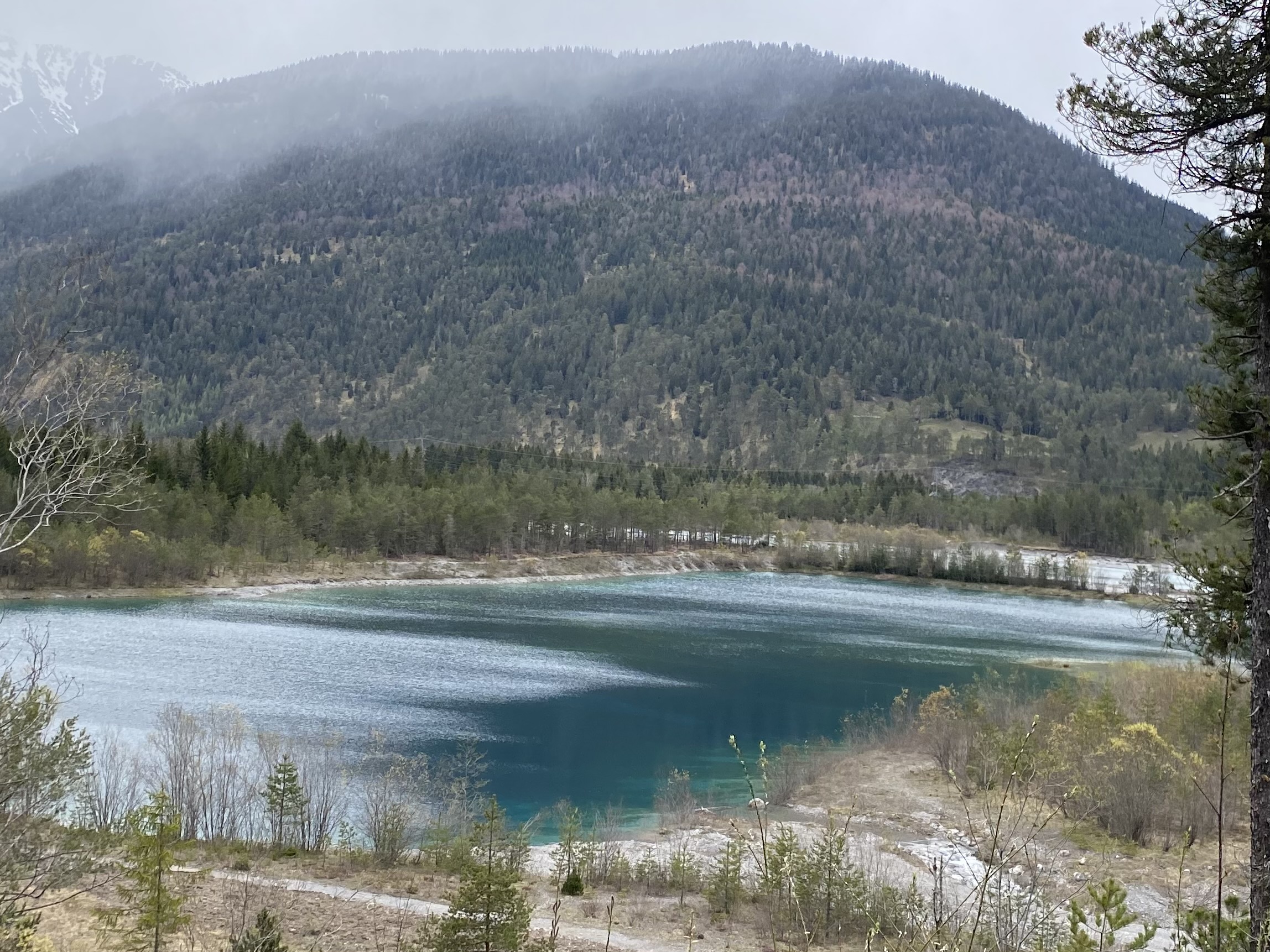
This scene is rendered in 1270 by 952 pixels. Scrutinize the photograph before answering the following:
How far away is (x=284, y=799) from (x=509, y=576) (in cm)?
7782

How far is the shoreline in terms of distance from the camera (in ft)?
228

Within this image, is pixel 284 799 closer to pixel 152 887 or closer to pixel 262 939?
pixel 152 887

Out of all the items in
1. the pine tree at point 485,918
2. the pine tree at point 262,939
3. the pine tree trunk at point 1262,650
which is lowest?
the pine tree at point 485,918

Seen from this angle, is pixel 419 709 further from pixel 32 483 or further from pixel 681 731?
pixel 32 483

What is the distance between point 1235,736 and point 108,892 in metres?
26.3

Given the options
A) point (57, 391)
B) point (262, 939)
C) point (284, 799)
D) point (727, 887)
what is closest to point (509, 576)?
point (284, 799)

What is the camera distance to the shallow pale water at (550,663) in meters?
34.1

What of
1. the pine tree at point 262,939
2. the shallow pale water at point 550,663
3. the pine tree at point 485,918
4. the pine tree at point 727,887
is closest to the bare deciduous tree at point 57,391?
Result: the pine tree at point 262,939

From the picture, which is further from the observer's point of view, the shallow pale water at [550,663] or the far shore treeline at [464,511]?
the far shore treeline at [464,511]

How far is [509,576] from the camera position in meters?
96.8

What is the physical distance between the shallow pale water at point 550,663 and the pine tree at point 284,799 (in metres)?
8.79

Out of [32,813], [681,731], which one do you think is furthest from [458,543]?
[32,813]

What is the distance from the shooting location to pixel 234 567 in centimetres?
7825

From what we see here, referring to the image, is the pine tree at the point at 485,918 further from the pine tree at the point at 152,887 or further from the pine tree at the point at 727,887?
the pine tree at the point at 727,887
